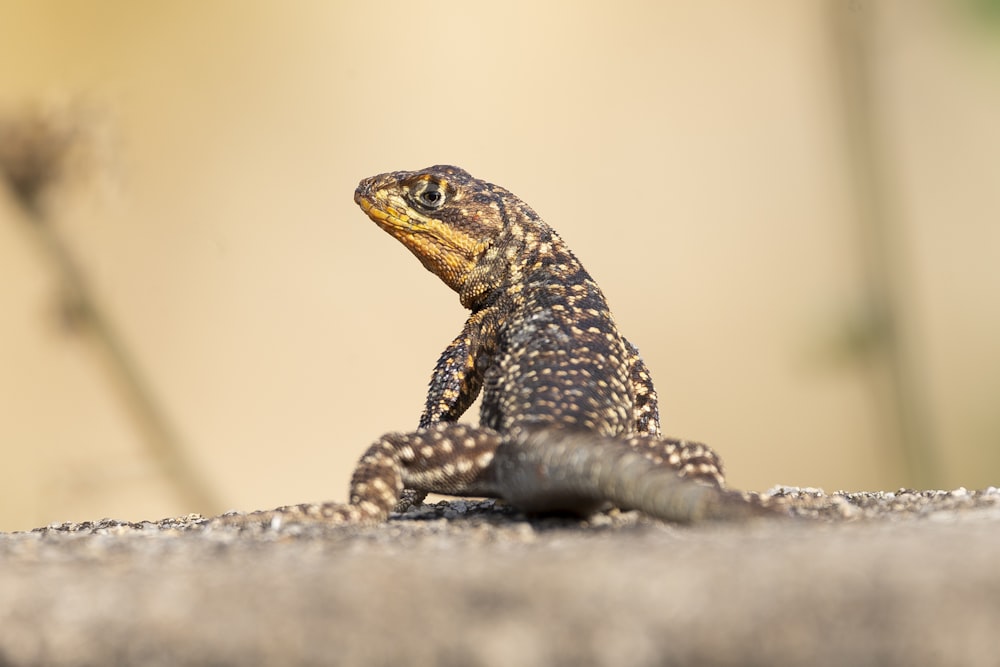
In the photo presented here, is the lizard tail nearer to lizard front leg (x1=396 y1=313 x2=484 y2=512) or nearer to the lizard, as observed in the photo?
the lizard

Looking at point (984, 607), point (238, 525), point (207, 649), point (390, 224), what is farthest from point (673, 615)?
point (390, 224)

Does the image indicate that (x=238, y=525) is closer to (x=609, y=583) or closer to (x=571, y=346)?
(x=571, y=346)

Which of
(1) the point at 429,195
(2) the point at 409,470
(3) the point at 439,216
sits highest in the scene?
(1) the point at 429,195

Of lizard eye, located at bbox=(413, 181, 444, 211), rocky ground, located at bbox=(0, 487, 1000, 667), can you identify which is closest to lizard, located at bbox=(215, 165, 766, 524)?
lizard eye, located at bbox=(413, 181, 444, 211)

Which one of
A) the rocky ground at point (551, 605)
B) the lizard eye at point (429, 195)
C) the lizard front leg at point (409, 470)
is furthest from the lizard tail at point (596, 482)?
the lizard eye at point (429, 195)

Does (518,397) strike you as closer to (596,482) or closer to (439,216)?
(596,482)

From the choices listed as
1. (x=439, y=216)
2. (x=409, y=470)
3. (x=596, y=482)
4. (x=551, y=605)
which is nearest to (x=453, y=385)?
(x=439, y=216)

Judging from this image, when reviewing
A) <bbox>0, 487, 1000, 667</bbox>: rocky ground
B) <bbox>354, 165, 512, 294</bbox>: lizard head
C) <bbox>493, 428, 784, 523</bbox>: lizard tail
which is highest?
<bbox>354, 165, 512, 294</bbox>: lizard head

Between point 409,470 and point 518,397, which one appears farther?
point 518,397

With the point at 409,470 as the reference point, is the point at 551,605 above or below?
below
